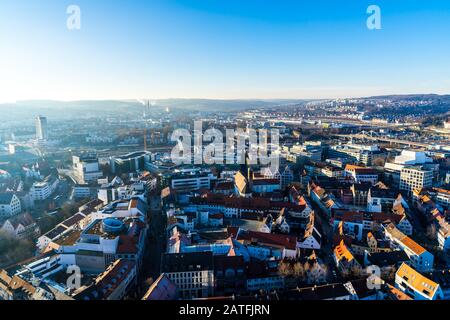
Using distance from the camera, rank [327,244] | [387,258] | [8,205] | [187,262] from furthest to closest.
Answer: [8,205] → [327,244] → [387,258] → [187,262]

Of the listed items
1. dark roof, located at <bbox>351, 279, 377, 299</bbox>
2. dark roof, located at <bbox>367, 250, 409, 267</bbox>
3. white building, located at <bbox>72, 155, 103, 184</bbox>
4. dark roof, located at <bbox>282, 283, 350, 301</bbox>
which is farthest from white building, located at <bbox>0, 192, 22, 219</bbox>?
dark roof, located at <bbox>367, 250, 409, 267</bbox>

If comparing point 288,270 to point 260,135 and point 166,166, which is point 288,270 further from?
point 260,135

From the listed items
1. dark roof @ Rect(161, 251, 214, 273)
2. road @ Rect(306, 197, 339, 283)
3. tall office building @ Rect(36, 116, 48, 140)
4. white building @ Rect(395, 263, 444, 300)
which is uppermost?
tall office building @ Rect(36, 116, 48, 140)

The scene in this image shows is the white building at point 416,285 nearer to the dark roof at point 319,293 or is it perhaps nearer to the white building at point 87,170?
the dark roof at point 319,293

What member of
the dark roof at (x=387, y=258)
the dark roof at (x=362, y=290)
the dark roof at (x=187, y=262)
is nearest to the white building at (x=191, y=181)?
the dark roof at (x=187, y=262)

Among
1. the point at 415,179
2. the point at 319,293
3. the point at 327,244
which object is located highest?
the point at 415,179

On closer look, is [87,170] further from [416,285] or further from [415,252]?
[416,285]

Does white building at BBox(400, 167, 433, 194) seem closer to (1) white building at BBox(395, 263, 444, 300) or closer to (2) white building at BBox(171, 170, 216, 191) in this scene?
(1) white building at BBox(395, 263, 444, 300)

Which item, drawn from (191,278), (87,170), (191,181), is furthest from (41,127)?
(191,278)
